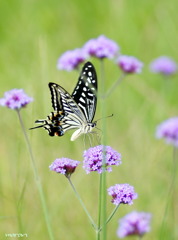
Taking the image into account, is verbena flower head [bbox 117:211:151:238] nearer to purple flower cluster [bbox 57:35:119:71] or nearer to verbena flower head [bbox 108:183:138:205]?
verbena flower head [bbox 108:183:138:205]

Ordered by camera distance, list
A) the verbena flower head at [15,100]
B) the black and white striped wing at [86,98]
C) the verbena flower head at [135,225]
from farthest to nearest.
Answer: the black and white striped wing at [86,98], the verbena flower head at [15,100], the verbena flower head at [135,225]

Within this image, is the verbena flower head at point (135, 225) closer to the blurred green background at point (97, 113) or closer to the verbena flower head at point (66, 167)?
the verbena flower head at point (66, 167)

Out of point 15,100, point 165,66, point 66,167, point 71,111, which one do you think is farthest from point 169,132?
point 165,66

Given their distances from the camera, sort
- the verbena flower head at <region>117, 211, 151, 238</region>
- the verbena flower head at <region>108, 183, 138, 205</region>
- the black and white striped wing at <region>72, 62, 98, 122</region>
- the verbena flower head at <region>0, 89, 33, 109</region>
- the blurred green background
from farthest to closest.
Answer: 1. the blurred green background
2. the black and white striped wing at <region>72, 62, 98, 122</region>
3. the verbena flower head at <region>0, 89, 33, 109</region>
4. the verbena flower head at <region>108, 183, 138, 205</region>
5. the verbena flower head at <region>117, 211, 151, 238</region>

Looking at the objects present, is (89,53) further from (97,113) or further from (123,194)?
(97,113)

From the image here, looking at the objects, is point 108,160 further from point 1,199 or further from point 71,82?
point 71,82

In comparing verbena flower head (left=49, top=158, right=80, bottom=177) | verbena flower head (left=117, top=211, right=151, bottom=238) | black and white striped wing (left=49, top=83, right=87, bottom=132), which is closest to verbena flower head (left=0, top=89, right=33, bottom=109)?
verbena flower head (left=49, top=158, right=80, bottom=177)

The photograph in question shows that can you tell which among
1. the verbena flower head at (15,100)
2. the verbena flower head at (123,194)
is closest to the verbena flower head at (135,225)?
the verbena flower head at (123,194)
